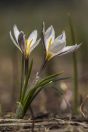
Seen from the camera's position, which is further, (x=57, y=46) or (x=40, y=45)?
(x=40, y=45)

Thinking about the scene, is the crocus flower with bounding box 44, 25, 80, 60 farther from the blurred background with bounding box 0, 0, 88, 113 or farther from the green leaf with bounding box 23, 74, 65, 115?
the blurred background with bounding box 0, 0, 88, 113

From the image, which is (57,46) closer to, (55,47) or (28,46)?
(55,47)

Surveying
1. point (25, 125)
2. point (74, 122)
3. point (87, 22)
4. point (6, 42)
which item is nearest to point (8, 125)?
point (25, 125)

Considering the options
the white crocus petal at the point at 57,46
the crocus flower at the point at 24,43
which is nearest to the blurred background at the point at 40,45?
the crocus flower at the point at 24,43

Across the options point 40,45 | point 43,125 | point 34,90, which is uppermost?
point 40,45

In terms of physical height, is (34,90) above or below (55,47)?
below

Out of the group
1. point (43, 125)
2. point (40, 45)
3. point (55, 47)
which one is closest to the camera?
point (43, 125)

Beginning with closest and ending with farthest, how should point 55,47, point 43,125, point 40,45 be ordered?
point 43,125 → point 55,47 → point 40,45

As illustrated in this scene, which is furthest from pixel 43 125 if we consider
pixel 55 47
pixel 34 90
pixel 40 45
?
pixel 40 45

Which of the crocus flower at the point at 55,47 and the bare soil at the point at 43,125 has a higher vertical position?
the crocus flower at the point at 55,47

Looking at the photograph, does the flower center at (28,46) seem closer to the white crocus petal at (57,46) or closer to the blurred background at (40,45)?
the white crocus petal at (57,46)
